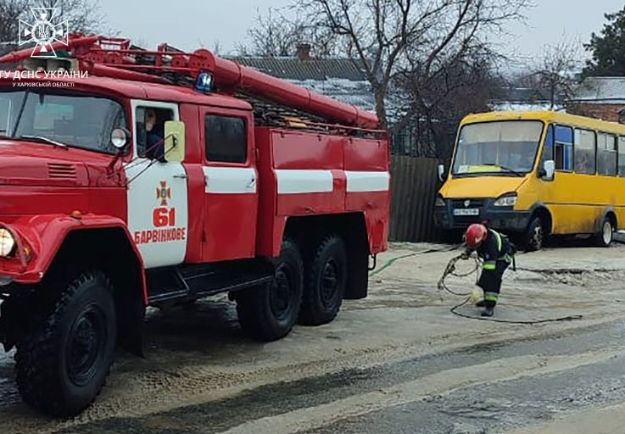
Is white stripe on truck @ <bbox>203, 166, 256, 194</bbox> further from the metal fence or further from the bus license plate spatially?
the metal fence

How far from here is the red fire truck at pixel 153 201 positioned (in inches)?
244

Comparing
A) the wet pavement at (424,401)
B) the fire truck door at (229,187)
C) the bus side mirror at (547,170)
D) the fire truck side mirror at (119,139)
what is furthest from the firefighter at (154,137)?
the bus side mirror at (547,170)

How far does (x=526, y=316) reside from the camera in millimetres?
11719

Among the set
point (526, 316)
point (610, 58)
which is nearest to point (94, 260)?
point (526, 316)

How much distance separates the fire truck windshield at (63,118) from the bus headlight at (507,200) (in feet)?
44.3

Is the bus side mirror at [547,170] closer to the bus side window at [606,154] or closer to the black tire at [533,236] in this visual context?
the black tire at [533,236]

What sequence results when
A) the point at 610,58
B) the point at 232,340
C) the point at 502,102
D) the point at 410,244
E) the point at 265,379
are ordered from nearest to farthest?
the point at 265,379
the point at 232,340
the point at 410,244
the point at 502,102
the point at 610,58

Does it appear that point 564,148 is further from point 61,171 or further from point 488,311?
point 61,171

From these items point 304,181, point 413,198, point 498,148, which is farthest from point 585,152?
point 304,181

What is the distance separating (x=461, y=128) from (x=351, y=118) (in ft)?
35.6

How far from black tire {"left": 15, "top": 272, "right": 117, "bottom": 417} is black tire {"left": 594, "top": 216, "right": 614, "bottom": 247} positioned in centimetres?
1796

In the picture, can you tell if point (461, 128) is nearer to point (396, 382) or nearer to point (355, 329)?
point (355, 329)

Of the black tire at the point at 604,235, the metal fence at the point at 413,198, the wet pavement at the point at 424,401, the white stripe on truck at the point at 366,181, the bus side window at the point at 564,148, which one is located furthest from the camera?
the black tire at the point at 604,235

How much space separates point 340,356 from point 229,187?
1943mm
